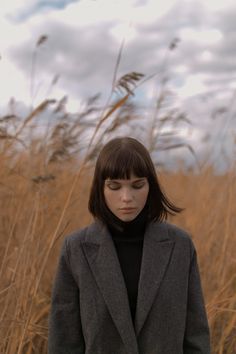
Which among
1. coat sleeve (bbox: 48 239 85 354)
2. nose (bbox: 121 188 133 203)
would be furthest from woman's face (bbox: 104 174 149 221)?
coat sleeve (bbox: 48 239 85 354)

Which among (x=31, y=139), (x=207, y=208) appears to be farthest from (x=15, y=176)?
(x=207, y=208)

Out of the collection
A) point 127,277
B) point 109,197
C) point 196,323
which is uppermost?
point 109,197

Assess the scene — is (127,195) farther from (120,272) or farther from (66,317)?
(66,317)

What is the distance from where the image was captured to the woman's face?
991 mm

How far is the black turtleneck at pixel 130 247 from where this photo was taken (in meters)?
1.04

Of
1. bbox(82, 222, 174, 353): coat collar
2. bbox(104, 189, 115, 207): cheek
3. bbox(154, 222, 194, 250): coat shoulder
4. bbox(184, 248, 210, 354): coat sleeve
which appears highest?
bbox(104, 189, 115, 207): cheek

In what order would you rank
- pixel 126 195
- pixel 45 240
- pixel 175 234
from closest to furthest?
pixel 126 195, pixel 175 234, pixel 45 240

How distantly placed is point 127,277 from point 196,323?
190mm

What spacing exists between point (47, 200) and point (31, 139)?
51cm

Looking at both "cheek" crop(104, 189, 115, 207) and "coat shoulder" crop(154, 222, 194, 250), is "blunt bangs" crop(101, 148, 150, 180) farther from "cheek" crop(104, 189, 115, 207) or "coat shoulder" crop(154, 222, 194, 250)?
"coat shoulder" crop(154, 222, 194, 250)

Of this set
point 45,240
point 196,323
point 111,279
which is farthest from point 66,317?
point 45,240

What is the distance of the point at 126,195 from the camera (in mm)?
983

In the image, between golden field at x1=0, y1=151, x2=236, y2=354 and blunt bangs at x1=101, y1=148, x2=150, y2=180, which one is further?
golden field at x1=0, y1=151, x2=236, y2=354

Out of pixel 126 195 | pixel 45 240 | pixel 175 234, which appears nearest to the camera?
pixel 126 195
